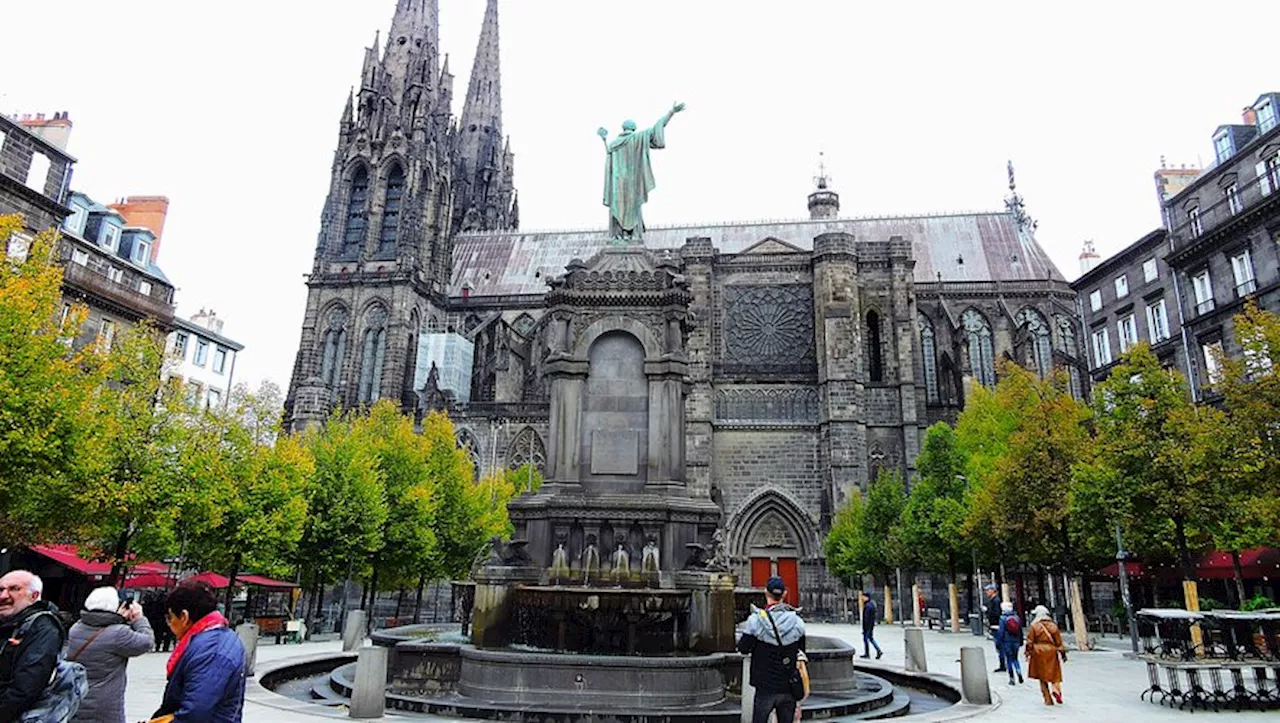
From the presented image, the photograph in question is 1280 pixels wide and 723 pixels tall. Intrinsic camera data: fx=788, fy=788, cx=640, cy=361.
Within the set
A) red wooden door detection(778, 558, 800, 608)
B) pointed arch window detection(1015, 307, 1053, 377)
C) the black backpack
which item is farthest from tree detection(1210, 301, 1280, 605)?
pointed arch window detection(1015, 307, 1053, 377)

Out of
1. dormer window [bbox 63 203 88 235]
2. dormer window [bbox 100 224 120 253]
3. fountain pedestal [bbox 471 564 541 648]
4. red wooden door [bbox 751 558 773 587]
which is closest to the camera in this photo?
fountain pedestal [bbox 471 564 541 648]

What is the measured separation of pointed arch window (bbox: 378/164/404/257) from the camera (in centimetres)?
4803

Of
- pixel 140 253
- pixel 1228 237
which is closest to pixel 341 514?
pixel 140 253

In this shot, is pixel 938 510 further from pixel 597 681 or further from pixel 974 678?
pixel 597 681

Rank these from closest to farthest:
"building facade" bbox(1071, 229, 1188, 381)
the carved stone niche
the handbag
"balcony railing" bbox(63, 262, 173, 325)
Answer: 1. the handbag
2. the carved stone niche
3. "balcony railing" bbox(63, 262, 173, 325)
4. "building facade" bbox(1071, 229, 1188, 381)

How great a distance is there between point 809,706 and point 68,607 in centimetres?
2709

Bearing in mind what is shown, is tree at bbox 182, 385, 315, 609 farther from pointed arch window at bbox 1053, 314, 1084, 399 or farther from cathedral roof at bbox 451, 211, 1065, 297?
pointed arch window at bbox 1053, 314, 1084, 399

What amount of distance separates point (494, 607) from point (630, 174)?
25.9ft

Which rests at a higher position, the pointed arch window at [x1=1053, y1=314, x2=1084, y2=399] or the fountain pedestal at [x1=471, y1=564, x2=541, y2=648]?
the pointed arch window at [x1=1053, y1=314, x2=1084, y2=399]

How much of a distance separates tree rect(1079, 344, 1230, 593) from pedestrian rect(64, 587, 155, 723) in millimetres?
17703

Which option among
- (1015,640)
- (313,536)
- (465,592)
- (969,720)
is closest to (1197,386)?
(1015,640)

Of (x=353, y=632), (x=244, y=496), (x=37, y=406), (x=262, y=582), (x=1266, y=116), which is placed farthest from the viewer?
(x=262, y=582)

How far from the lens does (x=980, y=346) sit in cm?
4634

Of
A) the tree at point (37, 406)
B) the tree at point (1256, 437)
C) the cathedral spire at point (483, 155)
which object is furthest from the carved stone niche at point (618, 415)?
the cathedral spire at point (483, 155)
